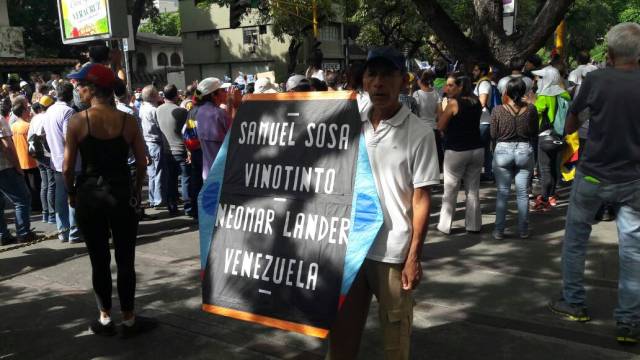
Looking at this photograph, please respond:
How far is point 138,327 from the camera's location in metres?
4.10

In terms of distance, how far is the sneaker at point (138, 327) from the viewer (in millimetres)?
4045

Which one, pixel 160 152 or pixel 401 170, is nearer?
pixel 401 170

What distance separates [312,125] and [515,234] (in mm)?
4423

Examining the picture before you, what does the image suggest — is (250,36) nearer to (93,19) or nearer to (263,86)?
(93,19)

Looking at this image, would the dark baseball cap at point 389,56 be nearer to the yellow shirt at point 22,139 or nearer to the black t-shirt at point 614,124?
the black t-shirt at point 614,124

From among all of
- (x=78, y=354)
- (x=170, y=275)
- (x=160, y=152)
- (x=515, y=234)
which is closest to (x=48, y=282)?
(x=170, y=275)

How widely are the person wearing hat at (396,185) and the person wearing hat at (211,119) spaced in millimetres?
4109

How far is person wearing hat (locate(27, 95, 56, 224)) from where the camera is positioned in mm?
7672

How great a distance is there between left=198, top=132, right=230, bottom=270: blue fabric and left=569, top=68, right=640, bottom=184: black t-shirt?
7.96 feet

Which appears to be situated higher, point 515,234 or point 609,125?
point 609,125

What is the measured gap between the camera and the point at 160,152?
27.9ft

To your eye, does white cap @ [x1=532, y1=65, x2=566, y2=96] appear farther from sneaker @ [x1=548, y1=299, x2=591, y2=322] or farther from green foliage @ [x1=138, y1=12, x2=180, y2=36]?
green foliage @ [x1=138, y1=12, x2=180, y2=36]

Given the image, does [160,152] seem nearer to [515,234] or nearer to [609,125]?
[515,234]

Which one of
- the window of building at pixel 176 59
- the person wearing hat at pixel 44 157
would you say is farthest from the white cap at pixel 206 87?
the window of building at pixel 176 59
